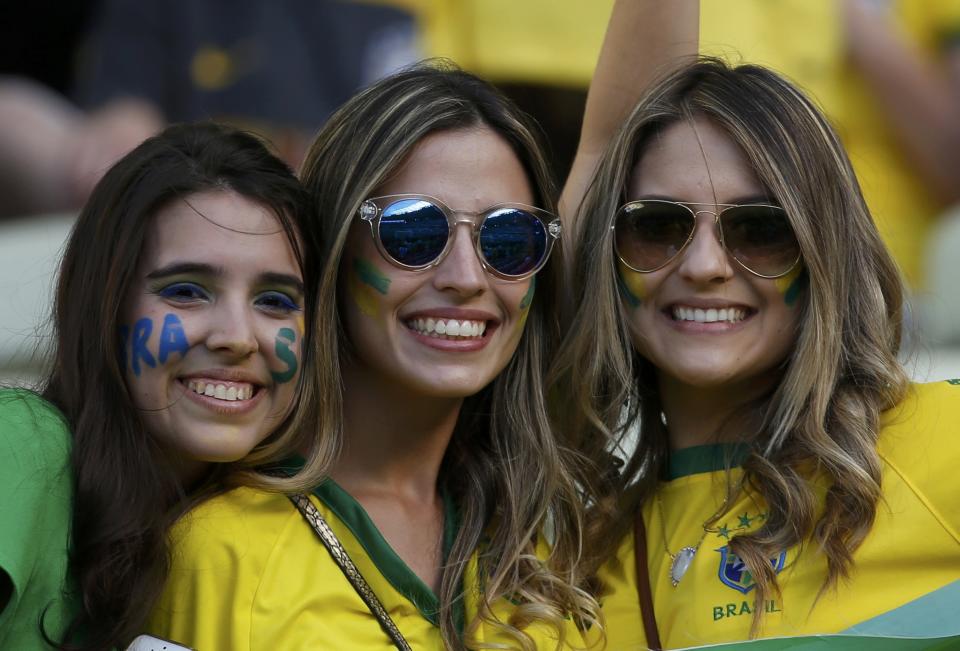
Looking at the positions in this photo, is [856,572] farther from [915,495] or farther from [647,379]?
[647,379]

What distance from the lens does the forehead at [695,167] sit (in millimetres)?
2859

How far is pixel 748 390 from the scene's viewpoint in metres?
3.01

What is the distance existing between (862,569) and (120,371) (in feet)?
4.47

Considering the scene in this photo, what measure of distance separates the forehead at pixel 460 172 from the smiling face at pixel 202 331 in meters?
0.35

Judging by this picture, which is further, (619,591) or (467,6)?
(467,6)

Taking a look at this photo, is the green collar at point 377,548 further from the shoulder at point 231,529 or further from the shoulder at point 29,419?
the shoulder at point 29,419

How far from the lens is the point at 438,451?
9.91 ft

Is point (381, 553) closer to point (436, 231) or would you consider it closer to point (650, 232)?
point (436, 231)

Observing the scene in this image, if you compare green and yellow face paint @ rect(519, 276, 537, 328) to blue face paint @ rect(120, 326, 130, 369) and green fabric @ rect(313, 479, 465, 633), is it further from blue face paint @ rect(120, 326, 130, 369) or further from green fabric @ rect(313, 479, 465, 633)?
blue face paint @ rect(120, 326, 130, 369)

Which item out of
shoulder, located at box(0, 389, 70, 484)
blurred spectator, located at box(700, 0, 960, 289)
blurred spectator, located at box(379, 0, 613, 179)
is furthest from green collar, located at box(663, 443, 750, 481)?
blurred spectator, located at box(700, 0, 960, 289)

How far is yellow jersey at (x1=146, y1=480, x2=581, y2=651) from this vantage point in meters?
2.54

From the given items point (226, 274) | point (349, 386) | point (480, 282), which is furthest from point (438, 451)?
point (226, 274)

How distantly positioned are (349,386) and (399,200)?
40 cm

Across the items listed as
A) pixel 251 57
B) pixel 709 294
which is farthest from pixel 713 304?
pixel 251 57
